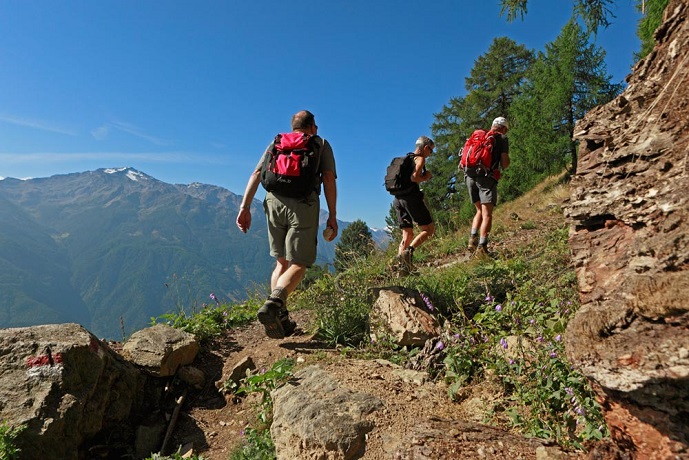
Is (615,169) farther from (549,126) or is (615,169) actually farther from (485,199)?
(549,126)

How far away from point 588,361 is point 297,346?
10.1 feet

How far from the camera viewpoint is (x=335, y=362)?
3.30m

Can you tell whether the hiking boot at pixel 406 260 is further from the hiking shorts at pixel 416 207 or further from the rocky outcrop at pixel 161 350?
the rocky outcrop at pixel 161 350

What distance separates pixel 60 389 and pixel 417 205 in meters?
4.53

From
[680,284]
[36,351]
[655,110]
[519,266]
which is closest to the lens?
[680,284]

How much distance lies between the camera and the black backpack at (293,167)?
373 centimetres

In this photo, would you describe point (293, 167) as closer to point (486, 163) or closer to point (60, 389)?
point (60, 389)

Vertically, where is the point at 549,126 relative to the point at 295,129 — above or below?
above

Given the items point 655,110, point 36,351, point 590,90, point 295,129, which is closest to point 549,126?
point 590,90

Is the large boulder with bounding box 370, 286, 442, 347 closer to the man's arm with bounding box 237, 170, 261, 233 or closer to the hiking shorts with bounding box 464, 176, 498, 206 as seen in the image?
the man's arm with bounding box 237, 170, 261, 233

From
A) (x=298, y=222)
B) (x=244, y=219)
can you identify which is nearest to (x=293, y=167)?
(x=298, y=222)

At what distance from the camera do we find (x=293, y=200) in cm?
388

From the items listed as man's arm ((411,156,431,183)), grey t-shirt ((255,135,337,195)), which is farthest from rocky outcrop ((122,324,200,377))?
man's arm ((411,156,431,183))

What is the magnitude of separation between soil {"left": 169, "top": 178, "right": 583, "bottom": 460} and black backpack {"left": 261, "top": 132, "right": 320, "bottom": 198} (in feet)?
5.28
